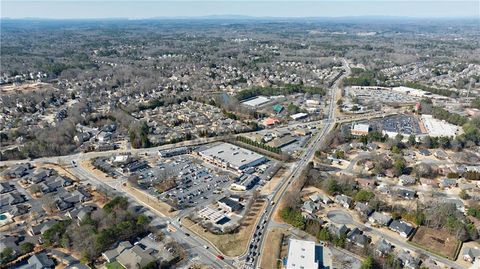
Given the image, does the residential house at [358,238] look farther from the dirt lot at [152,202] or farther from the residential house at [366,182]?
the dirt lot at [152,202]

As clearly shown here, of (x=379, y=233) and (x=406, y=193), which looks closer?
(x=379, y=233)

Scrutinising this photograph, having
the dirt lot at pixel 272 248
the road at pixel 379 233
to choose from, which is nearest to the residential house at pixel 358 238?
the road at pixel 379 233

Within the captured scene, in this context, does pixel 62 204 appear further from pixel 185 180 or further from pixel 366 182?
pixel 366 182

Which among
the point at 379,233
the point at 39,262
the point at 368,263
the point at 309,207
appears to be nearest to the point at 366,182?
the point at 379,233

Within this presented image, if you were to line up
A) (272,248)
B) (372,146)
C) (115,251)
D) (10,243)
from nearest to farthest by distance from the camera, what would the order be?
(115,251) < (272,248) < (10,243) < (372,146)

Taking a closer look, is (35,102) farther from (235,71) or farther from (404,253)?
(404,253)

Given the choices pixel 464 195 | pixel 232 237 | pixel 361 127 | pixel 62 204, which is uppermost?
pixel 361 127

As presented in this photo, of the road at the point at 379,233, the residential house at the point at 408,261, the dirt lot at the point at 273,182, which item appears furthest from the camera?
the dirt lot at the point at 273,182
